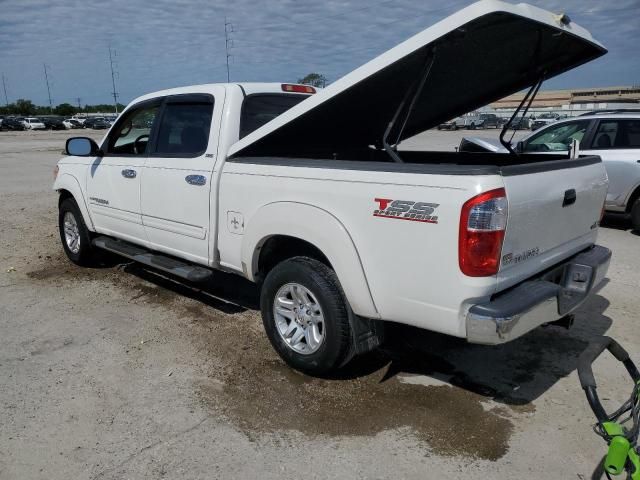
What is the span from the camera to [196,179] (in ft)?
14.3

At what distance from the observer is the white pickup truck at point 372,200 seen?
9.29 feet

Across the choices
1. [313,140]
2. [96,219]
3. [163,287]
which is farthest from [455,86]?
[96,219]

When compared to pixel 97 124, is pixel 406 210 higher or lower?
higher

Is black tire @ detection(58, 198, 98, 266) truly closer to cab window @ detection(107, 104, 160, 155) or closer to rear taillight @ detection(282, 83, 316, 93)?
cab window @ detection(107, 104, 160, 155)

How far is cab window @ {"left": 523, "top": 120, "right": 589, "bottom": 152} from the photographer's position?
28.1ft

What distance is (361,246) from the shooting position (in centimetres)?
318

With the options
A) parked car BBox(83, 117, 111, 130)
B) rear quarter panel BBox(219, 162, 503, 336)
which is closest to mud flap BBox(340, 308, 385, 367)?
rear quarter panel BBox(219, 162, 503, 336)

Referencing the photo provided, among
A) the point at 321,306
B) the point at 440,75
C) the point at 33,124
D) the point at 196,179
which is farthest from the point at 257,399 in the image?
the point at 33,124

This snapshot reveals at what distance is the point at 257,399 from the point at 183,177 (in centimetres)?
197

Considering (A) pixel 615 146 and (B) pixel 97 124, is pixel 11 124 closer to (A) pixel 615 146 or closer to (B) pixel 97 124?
(B) pixel 97 124

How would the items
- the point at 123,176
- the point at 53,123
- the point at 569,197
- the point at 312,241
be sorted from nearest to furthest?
the point at 569,197
the point at 312,241
the point at 123,176
the point at 53,123

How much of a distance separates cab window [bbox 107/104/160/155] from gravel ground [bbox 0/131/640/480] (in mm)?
1628

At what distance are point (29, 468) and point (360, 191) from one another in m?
2.34

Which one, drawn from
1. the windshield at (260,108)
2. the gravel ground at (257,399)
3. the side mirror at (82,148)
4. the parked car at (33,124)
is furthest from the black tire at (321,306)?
the parked car at (33,124)
